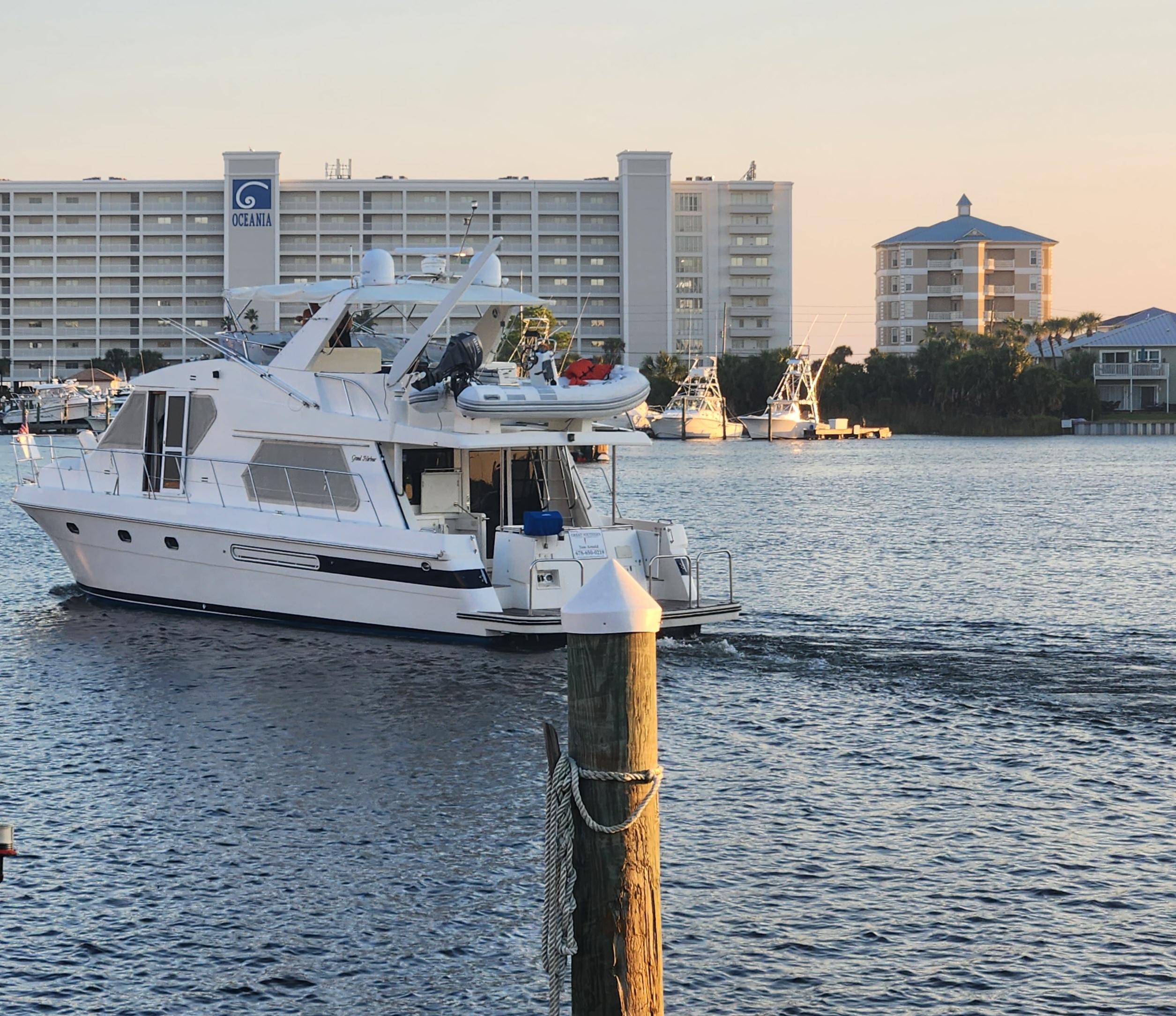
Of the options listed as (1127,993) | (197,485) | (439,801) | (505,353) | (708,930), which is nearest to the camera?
(1127,993)

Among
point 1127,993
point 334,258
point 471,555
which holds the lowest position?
point 1127,993

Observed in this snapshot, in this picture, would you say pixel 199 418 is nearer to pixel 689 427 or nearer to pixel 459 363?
pixel 459 363

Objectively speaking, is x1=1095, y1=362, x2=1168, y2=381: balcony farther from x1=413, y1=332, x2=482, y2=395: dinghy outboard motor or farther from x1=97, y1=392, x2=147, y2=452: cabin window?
x1=413, y1=332, x2=482, y2=395: dinghy outboard motor

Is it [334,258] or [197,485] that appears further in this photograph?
[334,258]

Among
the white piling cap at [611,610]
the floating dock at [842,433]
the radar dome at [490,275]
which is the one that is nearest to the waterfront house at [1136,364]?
the floating dock at [842,433]

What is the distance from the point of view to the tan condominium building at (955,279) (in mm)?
184250

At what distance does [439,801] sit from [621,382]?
8.19 meters

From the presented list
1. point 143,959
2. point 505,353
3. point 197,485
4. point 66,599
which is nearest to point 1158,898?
point 143,959

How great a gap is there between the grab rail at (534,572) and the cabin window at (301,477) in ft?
8.57

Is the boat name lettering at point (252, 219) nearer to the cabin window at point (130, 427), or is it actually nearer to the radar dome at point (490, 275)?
the cabin window at point (130, 427)

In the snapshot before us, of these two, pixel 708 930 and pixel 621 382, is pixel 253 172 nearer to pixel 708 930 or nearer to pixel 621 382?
pixel 621 382

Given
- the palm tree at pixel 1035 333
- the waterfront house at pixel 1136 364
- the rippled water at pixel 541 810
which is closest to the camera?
the rippled water at pixel 541 810

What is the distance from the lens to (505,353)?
2645 inches

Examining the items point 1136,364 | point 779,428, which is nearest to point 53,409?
point 779,428
